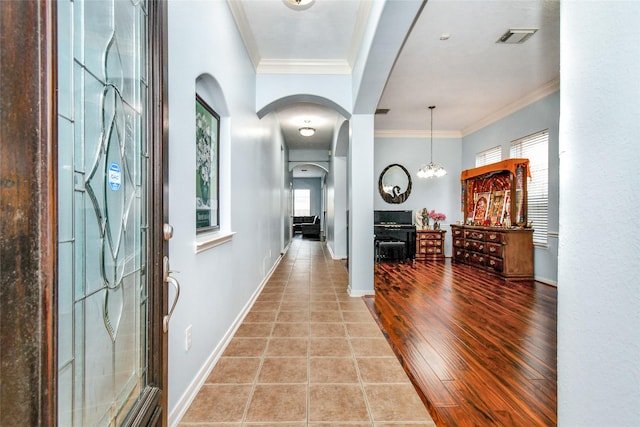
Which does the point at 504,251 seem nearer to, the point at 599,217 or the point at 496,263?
the point at 496,263

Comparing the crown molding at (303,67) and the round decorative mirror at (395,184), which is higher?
the crown molding at (303,67)

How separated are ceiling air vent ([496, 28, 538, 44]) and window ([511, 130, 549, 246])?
196 centimetres

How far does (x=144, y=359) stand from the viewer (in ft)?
3.05

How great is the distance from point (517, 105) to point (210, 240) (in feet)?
18.1

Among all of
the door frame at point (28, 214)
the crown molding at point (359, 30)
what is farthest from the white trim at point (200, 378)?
the crown molding at point (359, 30)

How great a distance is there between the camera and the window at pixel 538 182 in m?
4.61

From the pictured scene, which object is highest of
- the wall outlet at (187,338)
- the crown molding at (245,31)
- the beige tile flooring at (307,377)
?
the crown molding at (245,31)

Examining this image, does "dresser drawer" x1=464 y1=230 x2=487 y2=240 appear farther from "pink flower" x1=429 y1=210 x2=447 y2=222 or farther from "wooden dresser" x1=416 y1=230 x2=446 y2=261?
"pink flower" x1=429 y1=210 x2=447 y2=222

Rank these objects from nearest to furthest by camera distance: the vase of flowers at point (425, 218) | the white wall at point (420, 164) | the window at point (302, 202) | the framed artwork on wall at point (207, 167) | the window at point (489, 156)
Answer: the framed artwork on wall at point (207, 167)
the window at point (489, 156)
the vase of flowers at point (425, 218)
the white wall at point (420, 164)
the window at point (302, 202)

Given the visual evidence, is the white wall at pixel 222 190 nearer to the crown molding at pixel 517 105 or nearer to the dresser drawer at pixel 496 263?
the dresser drawer at pixel 496 263

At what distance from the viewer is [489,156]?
6047 mm

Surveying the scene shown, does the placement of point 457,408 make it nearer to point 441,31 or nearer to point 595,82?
point 595,82

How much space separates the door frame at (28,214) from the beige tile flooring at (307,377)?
1.37 meters

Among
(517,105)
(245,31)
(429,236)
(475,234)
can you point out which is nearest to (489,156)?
(517,105)
